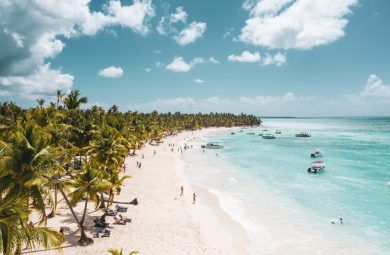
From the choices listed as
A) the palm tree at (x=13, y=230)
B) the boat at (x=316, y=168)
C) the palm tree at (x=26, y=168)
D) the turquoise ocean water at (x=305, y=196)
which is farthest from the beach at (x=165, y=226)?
the boat at (x=316, y=168)

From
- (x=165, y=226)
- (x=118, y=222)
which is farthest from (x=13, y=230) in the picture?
(x=165, y=226)

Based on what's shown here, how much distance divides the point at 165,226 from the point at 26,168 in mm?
16602

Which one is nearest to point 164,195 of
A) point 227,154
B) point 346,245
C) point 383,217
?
point 346,245

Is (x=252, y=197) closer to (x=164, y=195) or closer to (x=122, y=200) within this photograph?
(x=164, y=195)

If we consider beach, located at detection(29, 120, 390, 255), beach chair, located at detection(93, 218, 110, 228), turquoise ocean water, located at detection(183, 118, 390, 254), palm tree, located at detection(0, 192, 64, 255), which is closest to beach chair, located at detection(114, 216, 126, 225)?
beach, located at detection(29, 120, 390, 255)

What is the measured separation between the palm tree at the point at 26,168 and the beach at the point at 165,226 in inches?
379

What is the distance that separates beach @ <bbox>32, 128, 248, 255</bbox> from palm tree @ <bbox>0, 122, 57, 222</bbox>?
9.63 m

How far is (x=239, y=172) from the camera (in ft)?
193

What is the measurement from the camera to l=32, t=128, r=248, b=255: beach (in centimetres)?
2441

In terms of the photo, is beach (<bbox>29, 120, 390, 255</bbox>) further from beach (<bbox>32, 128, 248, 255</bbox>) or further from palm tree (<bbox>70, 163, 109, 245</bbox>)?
palm tree (<bbox>70, 163, 109, 245</bbox>)

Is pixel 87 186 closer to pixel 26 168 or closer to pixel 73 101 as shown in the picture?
pixel 26 168

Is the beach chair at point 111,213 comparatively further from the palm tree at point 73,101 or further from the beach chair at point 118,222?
the palm tree at point 73,101

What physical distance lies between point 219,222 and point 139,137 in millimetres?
47959

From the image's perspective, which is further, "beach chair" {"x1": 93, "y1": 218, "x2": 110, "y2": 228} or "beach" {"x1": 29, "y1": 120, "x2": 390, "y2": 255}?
"beach chair" {"x1": 93, "y1": 218, "x2": 110, "y2": 228}
